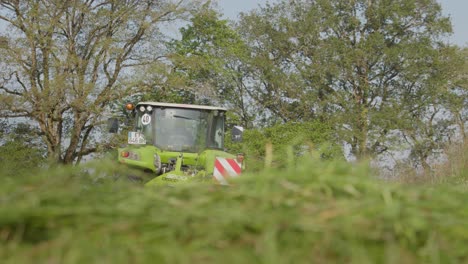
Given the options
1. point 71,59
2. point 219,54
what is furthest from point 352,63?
point 71,59

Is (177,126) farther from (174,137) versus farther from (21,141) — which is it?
(21,141)

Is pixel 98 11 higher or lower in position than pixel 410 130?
higher

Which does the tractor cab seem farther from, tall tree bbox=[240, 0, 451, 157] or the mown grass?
tall tree bbox=[240, 0, 451, 157]

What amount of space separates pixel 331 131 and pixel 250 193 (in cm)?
3333

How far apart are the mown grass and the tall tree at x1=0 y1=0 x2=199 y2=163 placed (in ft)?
82.3

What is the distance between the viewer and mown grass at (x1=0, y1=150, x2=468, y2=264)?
163cm

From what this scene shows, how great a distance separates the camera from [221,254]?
5.29 ft

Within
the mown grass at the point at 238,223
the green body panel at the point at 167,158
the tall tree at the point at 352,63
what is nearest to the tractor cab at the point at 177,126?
the green body panel at the point at 167,158

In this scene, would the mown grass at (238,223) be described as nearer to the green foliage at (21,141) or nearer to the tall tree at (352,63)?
the green foliage at (21,141)

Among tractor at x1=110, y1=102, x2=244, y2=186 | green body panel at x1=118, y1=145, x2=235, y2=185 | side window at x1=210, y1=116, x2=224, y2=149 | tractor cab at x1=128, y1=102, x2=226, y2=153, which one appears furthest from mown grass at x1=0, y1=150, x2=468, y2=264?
side window at x1=210, y1=116, x2=224, y2=149

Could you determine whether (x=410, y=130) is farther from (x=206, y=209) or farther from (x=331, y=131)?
(x=206, y=209)

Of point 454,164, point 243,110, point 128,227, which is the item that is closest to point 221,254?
point 128,227

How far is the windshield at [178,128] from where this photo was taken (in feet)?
A: 43.3

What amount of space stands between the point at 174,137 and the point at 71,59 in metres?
15.9
